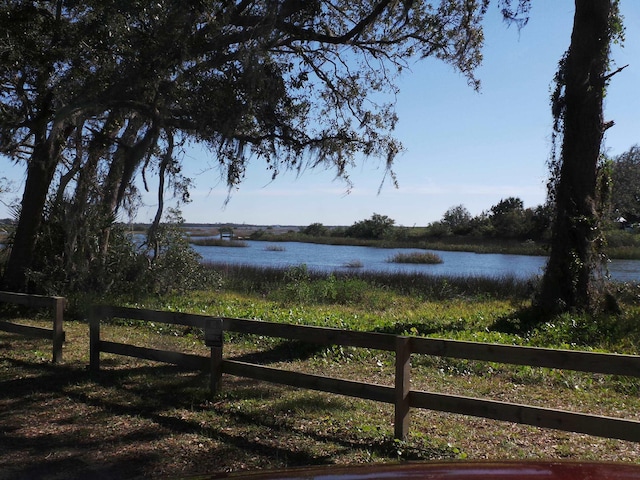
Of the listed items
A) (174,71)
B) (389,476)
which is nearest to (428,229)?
(174,71)

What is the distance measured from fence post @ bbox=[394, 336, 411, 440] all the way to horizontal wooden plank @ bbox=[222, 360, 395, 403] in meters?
0.10

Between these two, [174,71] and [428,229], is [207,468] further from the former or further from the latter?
[428,229]

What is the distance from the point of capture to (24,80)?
1280 centimetres

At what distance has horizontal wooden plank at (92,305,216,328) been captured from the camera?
7.34 m

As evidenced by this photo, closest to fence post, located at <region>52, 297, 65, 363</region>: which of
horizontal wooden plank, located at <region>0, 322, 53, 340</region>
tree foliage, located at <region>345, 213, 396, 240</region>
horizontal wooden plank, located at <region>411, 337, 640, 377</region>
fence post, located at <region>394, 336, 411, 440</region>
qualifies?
horizontal wooden plank, located at <region>0, 322, 53, 340</region>

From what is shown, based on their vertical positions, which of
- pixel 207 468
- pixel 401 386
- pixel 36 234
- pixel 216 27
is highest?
pixel 216 27

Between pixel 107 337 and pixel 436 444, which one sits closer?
pixel 436 444

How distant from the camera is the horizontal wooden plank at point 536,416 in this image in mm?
4832

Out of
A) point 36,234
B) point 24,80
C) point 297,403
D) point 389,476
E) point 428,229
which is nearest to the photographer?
point 389,476

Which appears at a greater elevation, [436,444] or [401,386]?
[401,386]

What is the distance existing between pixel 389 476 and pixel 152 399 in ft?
16.8

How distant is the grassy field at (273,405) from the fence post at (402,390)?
0.14m

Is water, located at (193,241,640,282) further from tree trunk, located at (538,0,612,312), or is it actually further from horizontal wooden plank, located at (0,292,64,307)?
horizontal wooden plank, located at (0,292,64,307)

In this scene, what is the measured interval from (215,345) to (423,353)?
253cm
